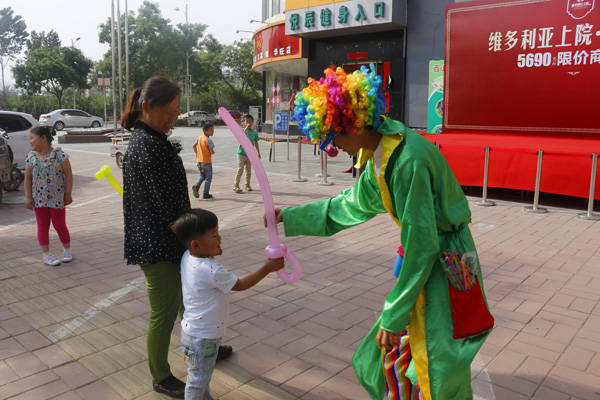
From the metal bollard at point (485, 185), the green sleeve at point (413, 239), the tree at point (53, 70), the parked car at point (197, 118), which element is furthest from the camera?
the tree at point (53, 70)

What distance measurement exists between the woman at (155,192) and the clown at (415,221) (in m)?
0.80

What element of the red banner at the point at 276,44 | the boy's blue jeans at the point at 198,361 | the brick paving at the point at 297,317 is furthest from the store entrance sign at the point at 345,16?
the boy's blue jeans at the point at 198,361

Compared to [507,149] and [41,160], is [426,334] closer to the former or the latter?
[41,160]

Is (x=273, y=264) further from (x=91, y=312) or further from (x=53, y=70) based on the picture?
(x=53, y=70)

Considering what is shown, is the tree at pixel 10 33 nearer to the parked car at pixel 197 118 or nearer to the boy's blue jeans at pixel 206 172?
the parked car at pixel 197 118

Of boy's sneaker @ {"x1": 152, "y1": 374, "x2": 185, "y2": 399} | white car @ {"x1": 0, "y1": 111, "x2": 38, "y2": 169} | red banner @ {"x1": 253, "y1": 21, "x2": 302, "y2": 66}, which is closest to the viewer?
boy's sneaker @ {"x1": 152, "y1": 374, "x2": 185, "y2": 399}

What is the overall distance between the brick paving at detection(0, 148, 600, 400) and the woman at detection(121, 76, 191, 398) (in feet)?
2.60

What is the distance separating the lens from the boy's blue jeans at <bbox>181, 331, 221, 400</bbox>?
2439 mm

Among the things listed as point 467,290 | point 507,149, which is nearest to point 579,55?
point 507,149

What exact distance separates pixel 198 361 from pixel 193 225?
677 millimetres

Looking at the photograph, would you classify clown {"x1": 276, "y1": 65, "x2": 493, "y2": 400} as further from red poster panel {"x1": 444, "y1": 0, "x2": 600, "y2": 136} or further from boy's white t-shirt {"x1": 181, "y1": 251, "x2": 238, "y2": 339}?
red poster panel {"x1": 444, "y1": 0, "x2": 600, "y2": 136}

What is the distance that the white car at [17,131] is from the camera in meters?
11.3

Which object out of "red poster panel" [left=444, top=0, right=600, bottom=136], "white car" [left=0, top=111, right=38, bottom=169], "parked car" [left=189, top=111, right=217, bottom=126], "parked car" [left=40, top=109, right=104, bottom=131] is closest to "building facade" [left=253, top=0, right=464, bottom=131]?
"red poster panel" [left=444, top=0, right=600, bottom=136]

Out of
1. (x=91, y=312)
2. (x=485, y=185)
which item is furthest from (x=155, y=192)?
(x=485, y=185)
